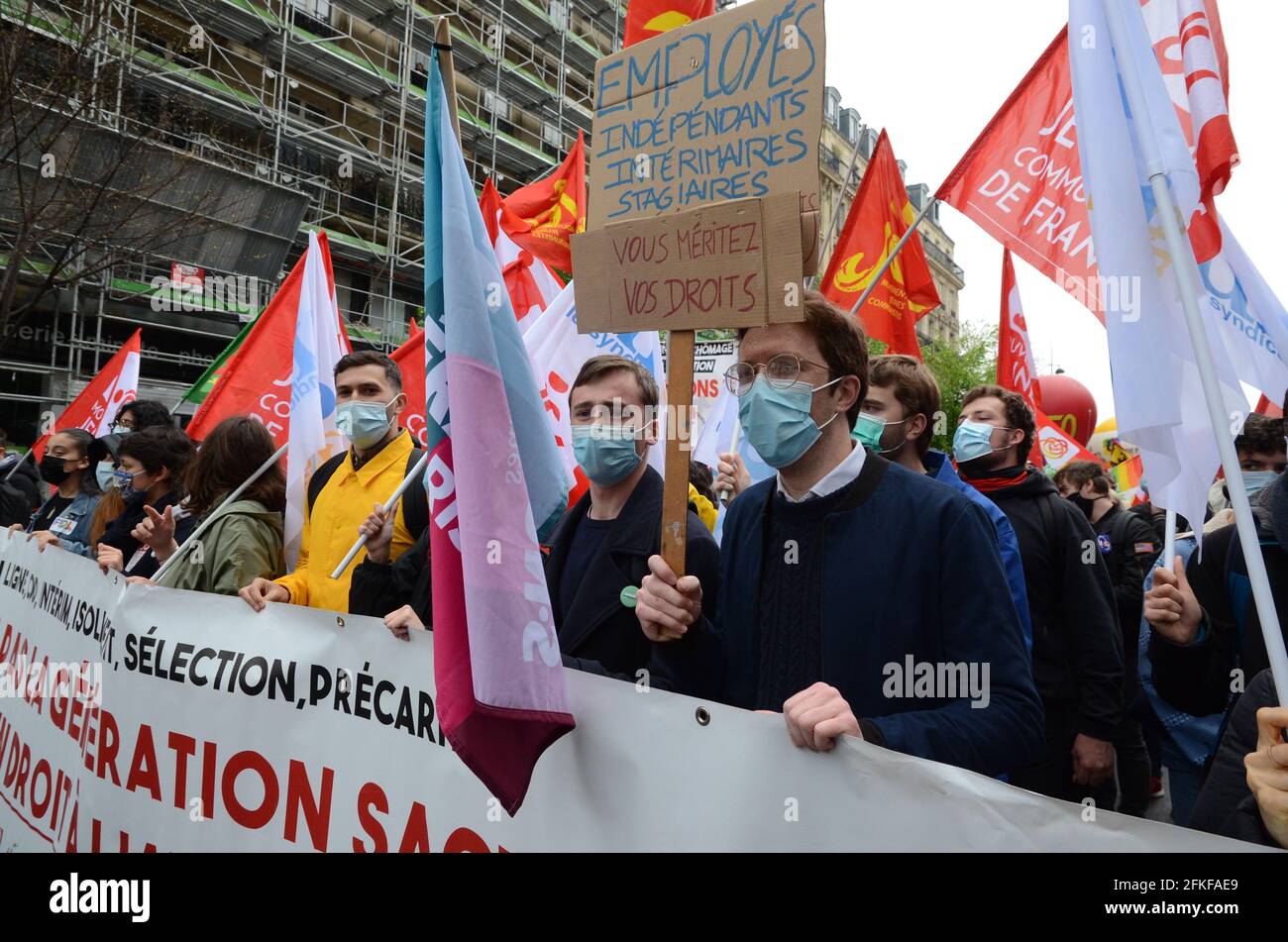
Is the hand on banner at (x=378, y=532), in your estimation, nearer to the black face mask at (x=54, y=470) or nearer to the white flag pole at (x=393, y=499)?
the white flag pole at (x=393, y=499)

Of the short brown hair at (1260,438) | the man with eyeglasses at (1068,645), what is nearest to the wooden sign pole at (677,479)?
the man with eyeglasses at (1068,645)

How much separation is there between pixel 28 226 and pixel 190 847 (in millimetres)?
9430

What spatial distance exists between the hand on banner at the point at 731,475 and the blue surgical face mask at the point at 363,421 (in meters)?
1.32

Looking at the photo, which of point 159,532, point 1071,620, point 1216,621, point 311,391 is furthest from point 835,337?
point 159,532

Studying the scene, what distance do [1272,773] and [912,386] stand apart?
2.02 m

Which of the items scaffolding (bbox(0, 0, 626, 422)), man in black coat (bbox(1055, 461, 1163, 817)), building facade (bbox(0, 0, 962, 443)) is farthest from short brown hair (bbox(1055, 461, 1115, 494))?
scaffolding (bbox(0, 0, 626, 422))

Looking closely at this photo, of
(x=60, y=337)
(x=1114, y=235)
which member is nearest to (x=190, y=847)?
(x=1114, y=235)

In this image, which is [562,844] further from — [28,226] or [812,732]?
[28,226]

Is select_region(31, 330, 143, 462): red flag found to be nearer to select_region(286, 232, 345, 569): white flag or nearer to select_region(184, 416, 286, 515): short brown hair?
select_region(286, 232, 345, 569): white flag

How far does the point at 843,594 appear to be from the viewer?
173cm

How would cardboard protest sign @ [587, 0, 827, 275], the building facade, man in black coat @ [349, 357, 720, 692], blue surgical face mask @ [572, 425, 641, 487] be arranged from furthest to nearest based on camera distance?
the building facade, blue surgical face mask @ [572, 425, 641, 487], man in black coat @ [349, 357, 720, 692], cardboard protest sign @ [587, 0, 827, 275]

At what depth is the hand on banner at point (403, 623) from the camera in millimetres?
2109

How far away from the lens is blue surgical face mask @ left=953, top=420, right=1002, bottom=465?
3488 mm

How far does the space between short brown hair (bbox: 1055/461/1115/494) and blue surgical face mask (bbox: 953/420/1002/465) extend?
215 centimetres
